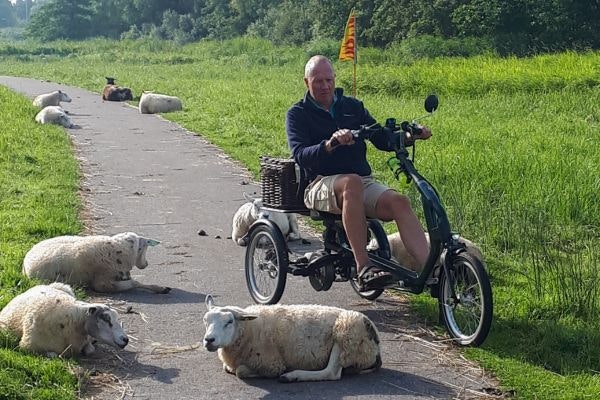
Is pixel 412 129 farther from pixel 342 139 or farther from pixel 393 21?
pixel 393 21

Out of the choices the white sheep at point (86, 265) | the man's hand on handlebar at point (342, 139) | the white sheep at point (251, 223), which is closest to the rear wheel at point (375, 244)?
A: the man's hand on handlebar at point (342, 139)

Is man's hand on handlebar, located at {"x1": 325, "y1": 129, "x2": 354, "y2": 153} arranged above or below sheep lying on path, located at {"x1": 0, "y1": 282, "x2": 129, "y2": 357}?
above

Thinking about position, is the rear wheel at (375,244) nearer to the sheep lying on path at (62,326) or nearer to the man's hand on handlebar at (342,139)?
the man's hand on handlebar at (342,139)

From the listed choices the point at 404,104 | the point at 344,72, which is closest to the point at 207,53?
the point at 344,72

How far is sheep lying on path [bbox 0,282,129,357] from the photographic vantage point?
6.63 meters

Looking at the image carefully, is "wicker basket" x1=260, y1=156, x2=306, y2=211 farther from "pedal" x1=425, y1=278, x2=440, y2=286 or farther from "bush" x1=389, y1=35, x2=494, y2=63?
"bush" x1=389, y1=35, x2=494, y2=63

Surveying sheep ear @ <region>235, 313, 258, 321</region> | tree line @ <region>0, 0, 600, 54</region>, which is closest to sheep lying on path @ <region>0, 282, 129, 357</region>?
sheep ear @ <region>235, 313, 258, 321</region>

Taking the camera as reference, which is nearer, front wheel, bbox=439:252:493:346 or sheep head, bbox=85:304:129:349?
front wheel, bbox=439:252:493:346

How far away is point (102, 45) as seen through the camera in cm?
7256

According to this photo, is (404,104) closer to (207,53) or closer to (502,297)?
(502,297)

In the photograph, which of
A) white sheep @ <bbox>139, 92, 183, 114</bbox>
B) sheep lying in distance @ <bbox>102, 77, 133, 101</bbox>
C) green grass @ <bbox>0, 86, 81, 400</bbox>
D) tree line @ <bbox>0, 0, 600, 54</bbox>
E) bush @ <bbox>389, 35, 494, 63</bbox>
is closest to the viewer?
green grass @ <bbox>0, 86, 81, 400</bbox>

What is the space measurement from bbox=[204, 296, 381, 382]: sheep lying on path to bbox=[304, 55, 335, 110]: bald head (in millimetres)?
2097

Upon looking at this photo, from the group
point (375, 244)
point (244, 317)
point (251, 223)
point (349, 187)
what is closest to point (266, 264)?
point (375, 244)

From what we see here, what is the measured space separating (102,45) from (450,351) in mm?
68677
